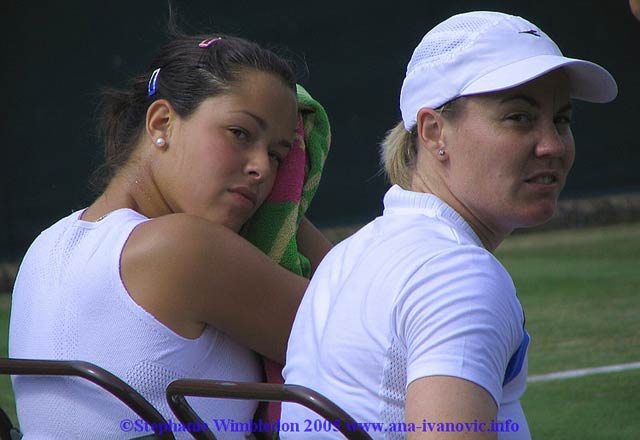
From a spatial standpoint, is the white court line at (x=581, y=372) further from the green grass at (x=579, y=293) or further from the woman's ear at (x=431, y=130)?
the woman's ear at (x=431, y=130)

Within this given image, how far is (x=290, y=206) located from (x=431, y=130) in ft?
2.09

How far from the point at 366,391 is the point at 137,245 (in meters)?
0.65

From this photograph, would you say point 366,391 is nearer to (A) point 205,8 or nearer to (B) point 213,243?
(B) point 213,243

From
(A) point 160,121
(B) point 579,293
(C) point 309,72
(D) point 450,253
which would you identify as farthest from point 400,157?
(C) point 309,72

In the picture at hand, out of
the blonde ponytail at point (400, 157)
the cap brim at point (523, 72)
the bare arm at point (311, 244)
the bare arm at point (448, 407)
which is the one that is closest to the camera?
the bare arm at point (448, 407)

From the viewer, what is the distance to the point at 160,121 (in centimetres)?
264

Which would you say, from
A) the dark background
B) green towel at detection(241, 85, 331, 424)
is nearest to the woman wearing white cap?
green towel at detection(241, 85, 331, 424)

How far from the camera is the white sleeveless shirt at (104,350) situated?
2.30 m

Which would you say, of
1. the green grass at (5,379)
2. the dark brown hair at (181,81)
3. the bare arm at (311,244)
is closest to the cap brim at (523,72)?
the dark brown hair at (181,81)

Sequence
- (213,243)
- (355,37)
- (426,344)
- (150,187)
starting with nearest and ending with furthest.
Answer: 1. (426,344)
2. (213,243)
3. (150,187)
4. (355,37)

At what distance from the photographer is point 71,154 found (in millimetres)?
8836

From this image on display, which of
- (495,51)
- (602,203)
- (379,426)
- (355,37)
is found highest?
(495,51)

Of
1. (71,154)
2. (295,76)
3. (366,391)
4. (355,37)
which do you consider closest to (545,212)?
(366,391)

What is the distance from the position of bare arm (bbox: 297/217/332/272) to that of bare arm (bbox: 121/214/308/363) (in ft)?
1.57
